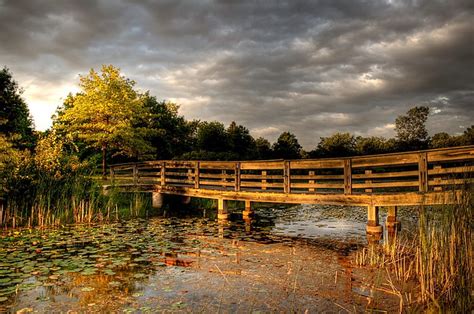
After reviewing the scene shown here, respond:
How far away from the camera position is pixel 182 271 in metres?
7.00

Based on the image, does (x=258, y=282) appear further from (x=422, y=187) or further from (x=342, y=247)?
(x=422, y=187)

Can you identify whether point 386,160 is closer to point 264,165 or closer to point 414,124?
point 264,165

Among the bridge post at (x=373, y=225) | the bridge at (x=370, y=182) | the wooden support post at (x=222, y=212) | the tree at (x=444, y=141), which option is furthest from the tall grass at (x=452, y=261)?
the tree at (x=444, y=141)

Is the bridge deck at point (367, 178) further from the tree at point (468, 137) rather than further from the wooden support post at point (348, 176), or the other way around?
the tree at point (468, 137)

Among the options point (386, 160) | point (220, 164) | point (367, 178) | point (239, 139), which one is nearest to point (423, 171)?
point (386, 160)

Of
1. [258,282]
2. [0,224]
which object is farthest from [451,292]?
[0,224]

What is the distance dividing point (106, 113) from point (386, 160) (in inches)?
670

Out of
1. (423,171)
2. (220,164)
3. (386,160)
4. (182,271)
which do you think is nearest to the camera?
(182,271)

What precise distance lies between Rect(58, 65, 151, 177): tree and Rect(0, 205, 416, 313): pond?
1171 centimetres

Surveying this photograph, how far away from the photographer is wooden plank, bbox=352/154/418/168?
1099 centimetres

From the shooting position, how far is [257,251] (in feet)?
29.2

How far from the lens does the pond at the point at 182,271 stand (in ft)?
17.4

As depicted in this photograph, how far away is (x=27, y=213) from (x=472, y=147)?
45.0ft

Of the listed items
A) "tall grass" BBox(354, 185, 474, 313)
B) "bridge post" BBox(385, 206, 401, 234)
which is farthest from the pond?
"bridge post" BBox(385, 206, 401, 234)
